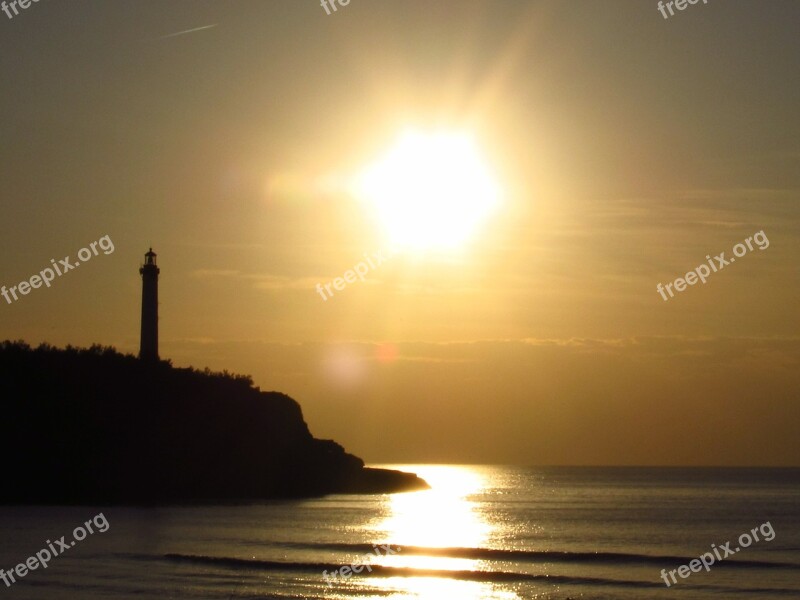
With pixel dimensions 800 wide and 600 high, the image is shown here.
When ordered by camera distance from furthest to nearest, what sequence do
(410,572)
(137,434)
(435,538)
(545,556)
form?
1. (137,434)
2. (435,538)
3. (545,556)
4. (410,572)

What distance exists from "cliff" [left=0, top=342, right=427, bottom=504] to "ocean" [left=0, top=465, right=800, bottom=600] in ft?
23.8

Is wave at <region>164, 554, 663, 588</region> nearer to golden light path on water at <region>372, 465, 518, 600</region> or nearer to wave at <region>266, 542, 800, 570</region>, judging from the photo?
golden light path on water at <region>372, 465, 518, 600</region>

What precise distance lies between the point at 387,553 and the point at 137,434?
36271mm

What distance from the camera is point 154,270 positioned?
77.9 m

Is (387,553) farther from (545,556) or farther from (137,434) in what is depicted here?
(137,434)

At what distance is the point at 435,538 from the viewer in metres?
56.9

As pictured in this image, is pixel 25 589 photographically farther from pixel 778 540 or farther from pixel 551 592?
pixel 778 540

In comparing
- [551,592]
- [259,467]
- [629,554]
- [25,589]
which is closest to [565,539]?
[629,554]

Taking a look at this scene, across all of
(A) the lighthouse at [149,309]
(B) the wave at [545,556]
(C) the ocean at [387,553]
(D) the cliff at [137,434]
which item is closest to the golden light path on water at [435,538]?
(C) the ocean at [387,553]

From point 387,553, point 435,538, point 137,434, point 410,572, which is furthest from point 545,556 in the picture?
point 137,434

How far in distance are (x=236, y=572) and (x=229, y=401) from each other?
158 feet

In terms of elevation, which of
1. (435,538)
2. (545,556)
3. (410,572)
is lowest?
(410,572)

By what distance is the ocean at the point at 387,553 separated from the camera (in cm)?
3569

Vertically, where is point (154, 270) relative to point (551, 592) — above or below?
above
